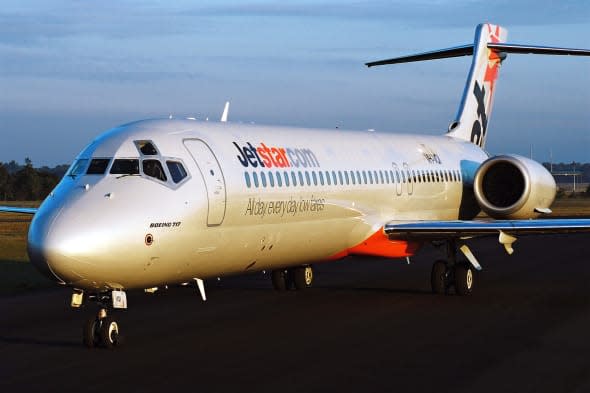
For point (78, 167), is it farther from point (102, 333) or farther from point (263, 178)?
point (263, 178)

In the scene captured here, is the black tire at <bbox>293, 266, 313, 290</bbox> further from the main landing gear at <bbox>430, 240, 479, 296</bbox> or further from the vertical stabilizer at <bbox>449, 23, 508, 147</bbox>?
the vertical stabilizer at <bbox>449, 23, 508, 147</bbox>

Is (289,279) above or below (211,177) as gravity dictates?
below

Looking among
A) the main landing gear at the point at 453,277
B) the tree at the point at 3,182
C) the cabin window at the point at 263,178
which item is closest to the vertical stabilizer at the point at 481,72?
the main landing gear at the point at 453,277

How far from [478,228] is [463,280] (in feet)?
4.30

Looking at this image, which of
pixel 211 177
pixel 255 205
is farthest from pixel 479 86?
pixel 211 177

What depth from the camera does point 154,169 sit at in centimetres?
1262

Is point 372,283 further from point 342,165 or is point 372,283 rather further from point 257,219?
point 257,219

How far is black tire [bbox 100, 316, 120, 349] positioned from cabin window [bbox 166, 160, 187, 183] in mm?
2017

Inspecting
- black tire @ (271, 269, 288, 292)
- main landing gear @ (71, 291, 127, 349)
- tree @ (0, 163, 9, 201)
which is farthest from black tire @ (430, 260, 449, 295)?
tree @ (0, 163, 9, 201)

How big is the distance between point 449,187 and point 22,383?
44.5 feet

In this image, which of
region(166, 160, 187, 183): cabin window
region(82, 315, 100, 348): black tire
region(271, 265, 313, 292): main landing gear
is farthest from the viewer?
region(271, 265, 313, 292): main landing gear

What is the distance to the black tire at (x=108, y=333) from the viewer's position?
12008 millimetres

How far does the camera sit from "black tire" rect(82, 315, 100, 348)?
1212 centimetres

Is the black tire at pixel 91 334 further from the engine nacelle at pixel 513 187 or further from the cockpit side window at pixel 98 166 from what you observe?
the engine nacelle at pixel 513 187
